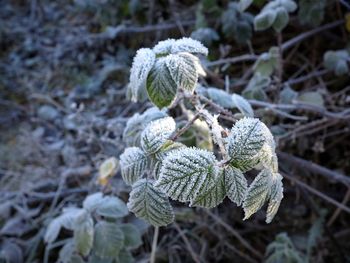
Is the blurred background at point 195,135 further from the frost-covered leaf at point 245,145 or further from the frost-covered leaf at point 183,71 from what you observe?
the frost-covered leaf at point 245,145

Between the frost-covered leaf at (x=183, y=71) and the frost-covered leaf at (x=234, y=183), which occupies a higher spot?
the frost-covered leaf at (x=183, y=71)

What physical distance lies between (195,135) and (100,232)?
370 mm

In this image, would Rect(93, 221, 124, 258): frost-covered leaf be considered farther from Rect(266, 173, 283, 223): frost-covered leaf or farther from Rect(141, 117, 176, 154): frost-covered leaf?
Rect(266, 173, 283, 223): frost-covered leaf

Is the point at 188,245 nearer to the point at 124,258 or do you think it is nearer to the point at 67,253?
the point at 124,258

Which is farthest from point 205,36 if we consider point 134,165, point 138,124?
point 134,165

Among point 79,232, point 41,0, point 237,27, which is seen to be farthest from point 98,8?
point 79,232

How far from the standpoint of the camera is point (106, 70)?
2350 mm

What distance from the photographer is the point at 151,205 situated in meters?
0.79

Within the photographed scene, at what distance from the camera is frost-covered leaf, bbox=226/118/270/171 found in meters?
0.65

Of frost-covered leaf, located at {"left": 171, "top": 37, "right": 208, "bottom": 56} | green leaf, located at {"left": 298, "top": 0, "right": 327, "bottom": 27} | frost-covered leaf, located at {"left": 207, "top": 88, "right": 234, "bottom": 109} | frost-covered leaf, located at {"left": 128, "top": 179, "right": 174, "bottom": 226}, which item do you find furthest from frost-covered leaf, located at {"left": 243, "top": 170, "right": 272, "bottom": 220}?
green leaf, located at {"left": 298, "top": 0, "right": 327, "bottom": 27}

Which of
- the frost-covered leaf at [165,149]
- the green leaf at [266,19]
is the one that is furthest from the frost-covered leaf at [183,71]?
the green leaf at [266,19]

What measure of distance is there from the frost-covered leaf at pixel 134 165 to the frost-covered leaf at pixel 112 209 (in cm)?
34

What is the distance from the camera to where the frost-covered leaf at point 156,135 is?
→ 2.59 feet

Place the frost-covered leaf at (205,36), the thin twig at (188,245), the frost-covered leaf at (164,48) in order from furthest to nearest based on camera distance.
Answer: the frost-covered leaf at (205,36), the thin twig at (188,245), the frost-covered leaf at (164,48)
